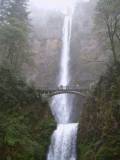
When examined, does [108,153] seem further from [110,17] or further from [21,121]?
[110,17]

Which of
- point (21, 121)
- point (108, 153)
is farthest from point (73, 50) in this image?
point (108, 153)

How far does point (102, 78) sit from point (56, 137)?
7.76 metres

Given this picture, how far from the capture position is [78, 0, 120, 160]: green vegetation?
26.0 meters

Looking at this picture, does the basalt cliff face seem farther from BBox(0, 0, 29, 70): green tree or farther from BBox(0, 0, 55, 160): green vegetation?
BBox(0, 0, 55, 160): green vegetation

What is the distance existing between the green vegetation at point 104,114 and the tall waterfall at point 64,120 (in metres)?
1.21

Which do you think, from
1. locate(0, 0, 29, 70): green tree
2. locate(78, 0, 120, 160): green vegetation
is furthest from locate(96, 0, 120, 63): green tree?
locate(0, 0, 29, 70): green tree

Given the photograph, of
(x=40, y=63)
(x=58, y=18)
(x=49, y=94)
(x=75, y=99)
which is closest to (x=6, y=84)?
(x=49, y=94)

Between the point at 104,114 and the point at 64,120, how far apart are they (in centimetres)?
1576

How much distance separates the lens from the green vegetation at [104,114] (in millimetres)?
26000

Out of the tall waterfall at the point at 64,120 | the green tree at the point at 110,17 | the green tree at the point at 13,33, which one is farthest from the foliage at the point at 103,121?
the green tree at the point at 13,33

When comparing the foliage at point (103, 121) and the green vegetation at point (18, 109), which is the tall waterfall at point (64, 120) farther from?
the foliage at point (103, 121)

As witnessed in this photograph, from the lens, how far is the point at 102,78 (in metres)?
31.1

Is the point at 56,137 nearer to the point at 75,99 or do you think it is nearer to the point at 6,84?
the point at 6,84

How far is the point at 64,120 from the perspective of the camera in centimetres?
4394
